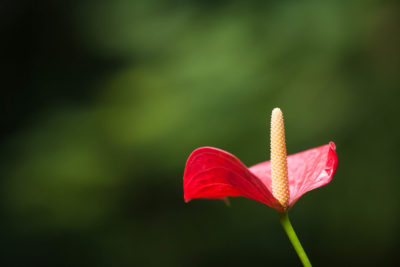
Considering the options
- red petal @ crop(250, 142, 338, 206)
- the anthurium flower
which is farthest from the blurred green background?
the anthurium flower

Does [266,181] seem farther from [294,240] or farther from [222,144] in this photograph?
[222,144]

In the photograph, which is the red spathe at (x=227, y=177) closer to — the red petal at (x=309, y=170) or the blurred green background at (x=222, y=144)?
the red petal at (x=309, y=170)

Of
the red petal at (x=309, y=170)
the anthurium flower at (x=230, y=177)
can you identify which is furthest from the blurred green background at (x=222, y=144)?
the anthurium flower at (x=230, y=177)

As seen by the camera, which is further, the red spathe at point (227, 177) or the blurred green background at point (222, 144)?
the blurred green background at point (222, 144)

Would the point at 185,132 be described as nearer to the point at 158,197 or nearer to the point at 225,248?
the point at 158,197

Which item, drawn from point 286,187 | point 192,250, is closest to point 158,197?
point 192,250
